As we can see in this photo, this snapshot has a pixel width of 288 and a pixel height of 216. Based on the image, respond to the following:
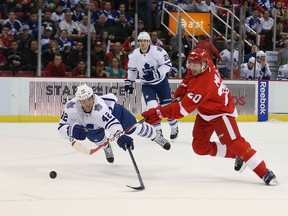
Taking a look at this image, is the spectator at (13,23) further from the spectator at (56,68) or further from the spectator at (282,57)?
the spectator at (282,57)

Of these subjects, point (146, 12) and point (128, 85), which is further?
point (146, 12)

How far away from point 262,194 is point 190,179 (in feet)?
2.80

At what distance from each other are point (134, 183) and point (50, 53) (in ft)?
20.5

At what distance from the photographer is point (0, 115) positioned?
36.6 ft

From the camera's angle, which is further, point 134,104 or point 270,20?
point 270,20

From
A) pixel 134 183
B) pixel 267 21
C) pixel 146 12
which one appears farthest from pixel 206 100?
pixel 267 21

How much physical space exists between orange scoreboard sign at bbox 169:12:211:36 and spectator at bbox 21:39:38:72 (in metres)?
3.12

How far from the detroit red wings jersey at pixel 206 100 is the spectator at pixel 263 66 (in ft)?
22.9

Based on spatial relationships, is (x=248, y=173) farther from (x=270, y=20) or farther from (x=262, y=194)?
(x=270, y=20)

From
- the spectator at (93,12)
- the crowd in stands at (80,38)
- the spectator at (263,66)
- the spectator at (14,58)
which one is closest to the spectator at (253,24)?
the crowd in stands at (80,38)

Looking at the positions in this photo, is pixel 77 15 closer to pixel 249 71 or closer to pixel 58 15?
Answer: pixel 58 15

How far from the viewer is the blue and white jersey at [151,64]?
870 centimetres

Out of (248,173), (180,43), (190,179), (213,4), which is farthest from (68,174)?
(213,4)

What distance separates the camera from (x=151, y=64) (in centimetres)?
873
